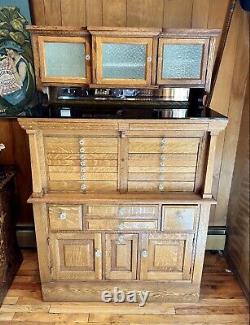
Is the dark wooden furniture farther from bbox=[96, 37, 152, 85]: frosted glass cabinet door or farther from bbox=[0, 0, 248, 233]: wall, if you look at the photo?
bbox=[0, 0, 248, 233]: wall

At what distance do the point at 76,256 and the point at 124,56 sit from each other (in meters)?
1.19

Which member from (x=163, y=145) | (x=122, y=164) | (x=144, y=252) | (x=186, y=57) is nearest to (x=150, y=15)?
(x=186, y=57)

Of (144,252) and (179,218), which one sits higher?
(179,218)

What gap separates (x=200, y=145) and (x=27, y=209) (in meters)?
1.43

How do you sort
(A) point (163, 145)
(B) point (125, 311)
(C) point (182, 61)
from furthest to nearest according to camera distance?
(B) point (125, 311) < (C) point (182, 61) < (A) point (163, 145)

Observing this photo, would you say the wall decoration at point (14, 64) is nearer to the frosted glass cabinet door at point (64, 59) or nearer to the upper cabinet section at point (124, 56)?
the frosted glass cabinet door at point (64, 59)

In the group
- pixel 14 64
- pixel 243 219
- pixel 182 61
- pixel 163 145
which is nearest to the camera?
pixel 243 219

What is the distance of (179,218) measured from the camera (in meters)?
1.74

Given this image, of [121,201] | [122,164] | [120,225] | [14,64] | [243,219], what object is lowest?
[120,225]

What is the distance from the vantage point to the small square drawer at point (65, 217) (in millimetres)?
1724

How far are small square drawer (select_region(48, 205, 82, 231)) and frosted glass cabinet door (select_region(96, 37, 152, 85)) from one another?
747mm

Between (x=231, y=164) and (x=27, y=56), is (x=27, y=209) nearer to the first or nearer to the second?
(x=27, y=56)

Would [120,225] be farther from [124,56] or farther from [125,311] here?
Answer: [124,56]

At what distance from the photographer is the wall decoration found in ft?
6.41
